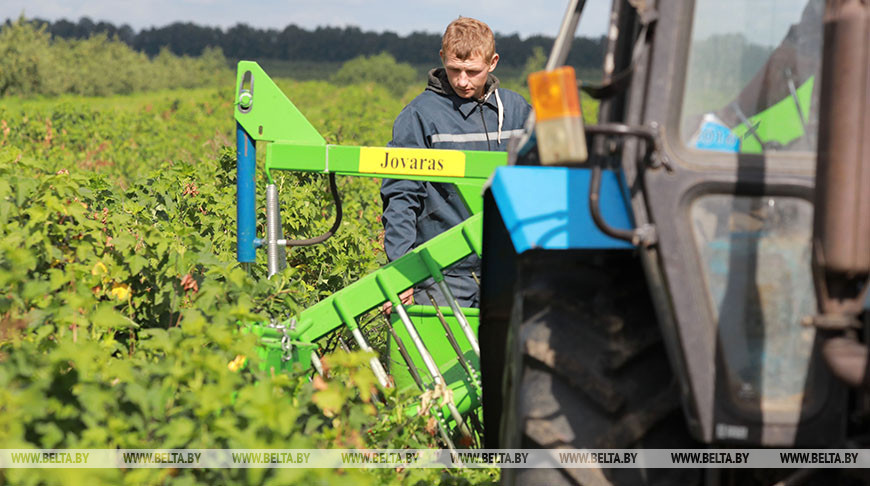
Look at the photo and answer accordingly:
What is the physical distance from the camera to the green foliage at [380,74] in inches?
2416

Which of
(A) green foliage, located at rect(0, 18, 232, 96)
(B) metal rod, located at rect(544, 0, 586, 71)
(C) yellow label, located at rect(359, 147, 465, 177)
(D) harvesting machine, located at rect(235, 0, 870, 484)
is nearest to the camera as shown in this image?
(D) harvesting machine, located at rect(235, 0, 870, 484)

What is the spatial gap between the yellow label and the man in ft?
2.65

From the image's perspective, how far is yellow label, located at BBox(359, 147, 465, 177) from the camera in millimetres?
3518

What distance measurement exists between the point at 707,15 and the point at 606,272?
26.2 inches

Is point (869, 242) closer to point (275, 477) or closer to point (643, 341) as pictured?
point (643, 341)

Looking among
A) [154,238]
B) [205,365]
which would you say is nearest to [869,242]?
[205,365]

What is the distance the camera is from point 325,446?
2.60m

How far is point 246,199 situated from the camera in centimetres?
377

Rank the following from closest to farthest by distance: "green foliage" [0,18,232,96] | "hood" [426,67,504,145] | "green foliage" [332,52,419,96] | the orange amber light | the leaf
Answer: the orange amber light
the leaf
"hood" [426,67,504,145]
"green foliage" [0,18,232,96]
"green foliage" [332,52,419,96]

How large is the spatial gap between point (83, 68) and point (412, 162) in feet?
161

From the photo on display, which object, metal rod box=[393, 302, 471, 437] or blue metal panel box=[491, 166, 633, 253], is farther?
metal rod box=[393, 302, 471, 437]

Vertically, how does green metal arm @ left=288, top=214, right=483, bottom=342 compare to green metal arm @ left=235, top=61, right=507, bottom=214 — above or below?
below

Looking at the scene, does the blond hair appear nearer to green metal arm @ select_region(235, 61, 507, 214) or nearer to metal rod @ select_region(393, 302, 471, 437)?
green metal arm @ select_region(235, 61, 507, 214)

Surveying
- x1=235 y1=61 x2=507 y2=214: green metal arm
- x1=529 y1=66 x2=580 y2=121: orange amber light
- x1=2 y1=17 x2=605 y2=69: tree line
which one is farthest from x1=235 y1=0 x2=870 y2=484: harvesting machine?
x1=2 y1=17 x2=605 y2=69: tree line
